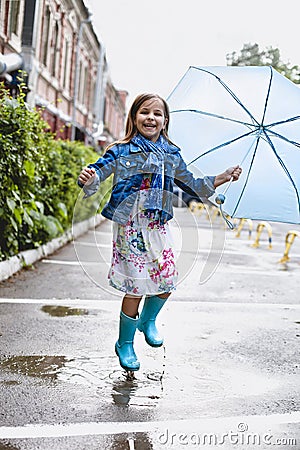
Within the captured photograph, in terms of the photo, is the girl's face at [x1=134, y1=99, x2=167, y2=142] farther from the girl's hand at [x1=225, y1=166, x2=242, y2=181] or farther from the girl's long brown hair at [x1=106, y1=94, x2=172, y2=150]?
the girl's hand at [x1=225, y1=166, x2=242, y2=181]

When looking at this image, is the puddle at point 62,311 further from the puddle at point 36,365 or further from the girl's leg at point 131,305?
the girl's leg at point 131,305

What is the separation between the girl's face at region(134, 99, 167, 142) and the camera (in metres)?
4.59

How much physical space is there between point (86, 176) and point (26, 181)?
4451 millimetres

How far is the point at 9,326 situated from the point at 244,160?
8.14ft

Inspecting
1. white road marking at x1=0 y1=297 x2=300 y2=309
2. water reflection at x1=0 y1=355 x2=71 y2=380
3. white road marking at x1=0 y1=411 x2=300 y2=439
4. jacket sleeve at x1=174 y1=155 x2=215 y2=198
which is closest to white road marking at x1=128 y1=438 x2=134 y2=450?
white road marking at x1=0 y1=411 x2=300 y2=439

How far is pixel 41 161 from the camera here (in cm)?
917

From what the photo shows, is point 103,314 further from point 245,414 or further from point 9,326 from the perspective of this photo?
point 245,414

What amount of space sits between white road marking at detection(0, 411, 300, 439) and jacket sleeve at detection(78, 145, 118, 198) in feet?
4.76

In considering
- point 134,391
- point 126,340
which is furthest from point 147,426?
point 126,340

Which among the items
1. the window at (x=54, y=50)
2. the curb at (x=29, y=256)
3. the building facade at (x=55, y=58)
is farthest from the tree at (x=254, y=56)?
the curb at (x=29, y=256)

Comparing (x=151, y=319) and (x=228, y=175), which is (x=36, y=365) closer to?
(x=151, y=319)

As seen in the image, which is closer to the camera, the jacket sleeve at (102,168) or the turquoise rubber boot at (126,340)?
the jacket sleeve at (102,168)

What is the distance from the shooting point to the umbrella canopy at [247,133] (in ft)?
16.8

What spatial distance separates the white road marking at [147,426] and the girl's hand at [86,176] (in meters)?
1.44
